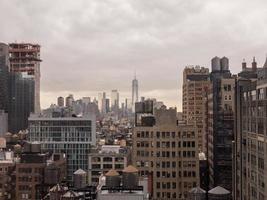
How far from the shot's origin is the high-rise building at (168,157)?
3885 inches

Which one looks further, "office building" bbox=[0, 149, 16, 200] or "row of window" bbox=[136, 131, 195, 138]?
"office building" bbox=[0, 149, 16, 200]

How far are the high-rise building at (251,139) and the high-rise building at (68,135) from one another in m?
73.3

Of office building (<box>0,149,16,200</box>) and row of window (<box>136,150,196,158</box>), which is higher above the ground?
row of window (<box>136,150,196,158</box>)

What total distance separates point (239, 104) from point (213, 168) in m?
37.7

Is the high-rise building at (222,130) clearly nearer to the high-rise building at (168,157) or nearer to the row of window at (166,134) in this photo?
the high-rise building at (168,157)

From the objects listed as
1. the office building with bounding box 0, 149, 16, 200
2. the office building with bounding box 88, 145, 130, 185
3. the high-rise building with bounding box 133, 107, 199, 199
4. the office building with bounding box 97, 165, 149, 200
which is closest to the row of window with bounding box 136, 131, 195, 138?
the high-rise building with bounding box 133, 107, 199, 199

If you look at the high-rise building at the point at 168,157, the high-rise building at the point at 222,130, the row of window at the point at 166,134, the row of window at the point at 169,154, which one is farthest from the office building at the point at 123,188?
the high-rise building at the point at 222,130

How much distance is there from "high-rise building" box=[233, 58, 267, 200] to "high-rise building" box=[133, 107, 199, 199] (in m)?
20.7

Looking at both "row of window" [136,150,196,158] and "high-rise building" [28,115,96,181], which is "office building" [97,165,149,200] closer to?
"row of window" [136,150,196,158]

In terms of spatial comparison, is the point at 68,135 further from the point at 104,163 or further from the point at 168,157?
the point at 168,157

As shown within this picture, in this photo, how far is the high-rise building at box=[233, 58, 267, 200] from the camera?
205 feet

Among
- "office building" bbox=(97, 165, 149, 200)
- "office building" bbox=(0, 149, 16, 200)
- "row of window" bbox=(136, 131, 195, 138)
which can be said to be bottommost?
"office building" bbox=(0, 149, 16, 200)

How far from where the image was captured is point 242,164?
74.8 meters

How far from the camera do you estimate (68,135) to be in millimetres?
148500
